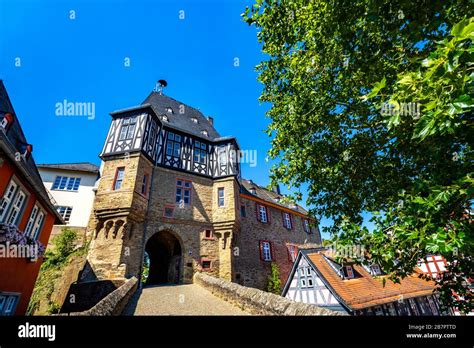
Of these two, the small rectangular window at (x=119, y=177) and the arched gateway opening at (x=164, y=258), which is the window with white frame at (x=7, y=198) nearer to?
the small rectangular window at (x=119, y=177)

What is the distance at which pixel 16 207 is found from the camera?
7.46m

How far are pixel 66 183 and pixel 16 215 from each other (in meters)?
13.3

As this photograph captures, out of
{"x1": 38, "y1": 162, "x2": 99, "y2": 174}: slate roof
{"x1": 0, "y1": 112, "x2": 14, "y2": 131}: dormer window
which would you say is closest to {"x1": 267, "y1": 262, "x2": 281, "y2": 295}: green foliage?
{"x1": 0, "y1": 112, "x2": 14, "y2": 131}: dormer window

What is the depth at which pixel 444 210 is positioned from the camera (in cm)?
299

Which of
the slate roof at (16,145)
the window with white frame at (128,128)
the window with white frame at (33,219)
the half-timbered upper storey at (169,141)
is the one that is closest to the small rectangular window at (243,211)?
the half-timbered upper storey at (169,141)

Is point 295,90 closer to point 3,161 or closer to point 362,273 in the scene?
point 3,161

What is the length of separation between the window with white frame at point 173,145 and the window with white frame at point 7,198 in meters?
9.17

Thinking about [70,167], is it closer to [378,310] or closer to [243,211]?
[243,211]

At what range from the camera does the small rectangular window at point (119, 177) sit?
42.0 ft

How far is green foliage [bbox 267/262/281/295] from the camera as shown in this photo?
16.7 meters

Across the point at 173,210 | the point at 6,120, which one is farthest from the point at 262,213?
the point at 6,120

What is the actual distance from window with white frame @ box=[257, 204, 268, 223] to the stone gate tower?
4.11 meters

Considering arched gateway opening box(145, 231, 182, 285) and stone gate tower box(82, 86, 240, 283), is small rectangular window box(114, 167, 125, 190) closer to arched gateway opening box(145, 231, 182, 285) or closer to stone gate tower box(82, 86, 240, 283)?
stone gate tower box(82, 86, 240, 283)
